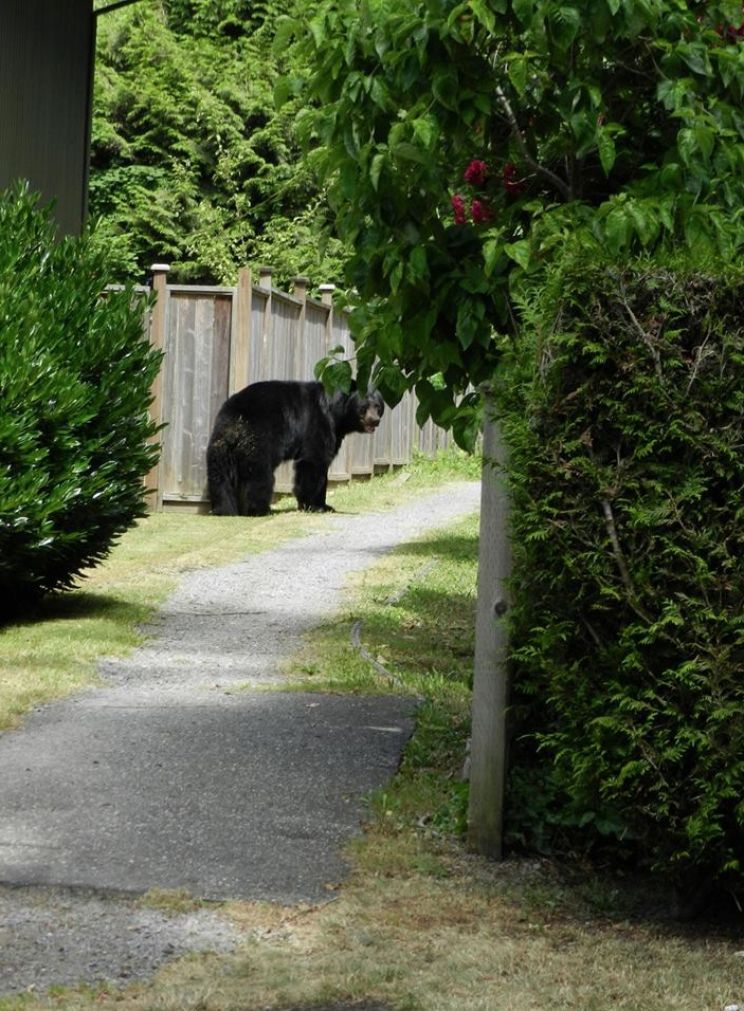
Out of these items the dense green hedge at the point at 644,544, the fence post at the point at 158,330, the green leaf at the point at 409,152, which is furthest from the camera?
the fence post at the point at 158,330


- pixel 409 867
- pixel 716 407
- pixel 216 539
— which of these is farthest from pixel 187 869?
pixel 216 539

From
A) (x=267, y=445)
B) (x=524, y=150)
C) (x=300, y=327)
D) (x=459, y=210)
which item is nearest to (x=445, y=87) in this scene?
(x=524, y=150)

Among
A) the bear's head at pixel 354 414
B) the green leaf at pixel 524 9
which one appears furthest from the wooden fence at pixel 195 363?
the green leaf at pixel 524 9

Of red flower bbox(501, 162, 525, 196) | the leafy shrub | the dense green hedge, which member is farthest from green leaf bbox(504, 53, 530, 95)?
the leafy shrub

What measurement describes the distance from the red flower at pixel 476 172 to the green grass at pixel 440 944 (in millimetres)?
2173

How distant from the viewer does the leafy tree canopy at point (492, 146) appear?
514cm

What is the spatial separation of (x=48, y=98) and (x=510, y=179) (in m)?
7.26

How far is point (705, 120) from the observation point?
5191mm

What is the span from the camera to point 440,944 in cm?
421

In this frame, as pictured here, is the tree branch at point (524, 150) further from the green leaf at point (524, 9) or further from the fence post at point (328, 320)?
the fence post at point (328, 320)

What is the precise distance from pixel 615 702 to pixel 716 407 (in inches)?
33.2

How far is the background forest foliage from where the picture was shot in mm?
31734

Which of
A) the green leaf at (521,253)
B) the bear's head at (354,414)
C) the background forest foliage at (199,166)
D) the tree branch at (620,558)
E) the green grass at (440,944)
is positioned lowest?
the green grass at (440,944)

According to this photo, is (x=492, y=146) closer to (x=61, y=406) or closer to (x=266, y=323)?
(x=61, y=406)
